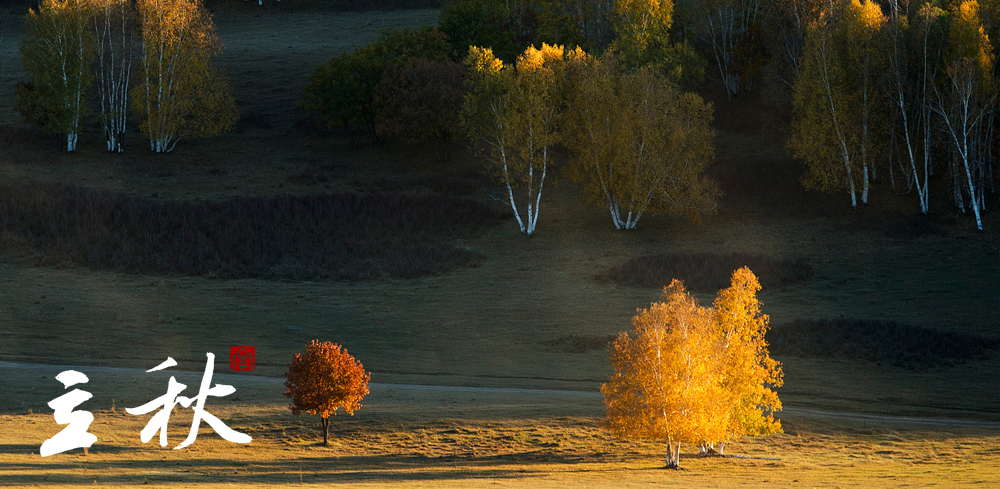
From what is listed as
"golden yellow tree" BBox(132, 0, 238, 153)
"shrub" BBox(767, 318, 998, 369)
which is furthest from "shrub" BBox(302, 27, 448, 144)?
"shrub" BBox(767, 318, 998, 369)

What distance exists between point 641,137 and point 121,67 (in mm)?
43028

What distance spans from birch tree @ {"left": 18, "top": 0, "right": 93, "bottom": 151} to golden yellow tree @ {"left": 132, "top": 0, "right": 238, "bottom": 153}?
4.18 meters

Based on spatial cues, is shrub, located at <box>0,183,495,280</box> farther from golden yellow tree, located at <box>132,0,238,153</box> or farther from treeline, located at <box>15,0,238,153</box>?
golden yellow tree, located at <box>132,0,238,153</box>

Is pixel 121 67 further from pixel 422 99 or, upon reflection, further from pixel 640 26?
pixel 640 26

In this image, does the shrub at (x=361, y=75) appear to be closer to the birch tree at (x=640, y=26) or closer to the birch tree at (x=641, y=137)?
the birch tree at (x=640, y=26)

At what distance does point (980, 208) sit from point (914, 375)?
Result: 2731cm

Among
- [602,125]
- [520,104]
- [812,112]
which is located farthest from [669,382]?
[812,112]

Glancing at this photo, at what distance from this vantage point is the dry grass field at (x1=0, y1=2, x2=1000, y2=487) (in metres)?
18.1

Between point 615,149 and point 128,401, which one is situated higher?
point 615,149

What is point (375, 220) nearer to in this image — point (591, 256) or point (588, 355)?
point (591, 256)

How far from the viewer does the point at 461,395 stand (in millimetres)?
24922

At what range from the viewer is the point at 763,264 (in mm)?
44375

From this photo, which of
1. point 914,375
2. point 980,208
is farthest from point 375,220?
point 980,208

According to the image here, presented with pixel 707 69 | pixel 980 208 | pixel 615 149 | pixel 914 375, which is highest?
pixel 707 69
